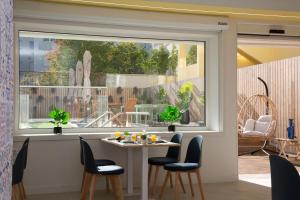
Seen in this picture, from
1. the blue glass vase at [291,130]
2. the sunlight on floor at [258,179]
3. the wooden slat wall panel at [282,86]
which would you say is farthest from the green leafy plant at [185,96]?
the wooden slat wall panel at [282,86]

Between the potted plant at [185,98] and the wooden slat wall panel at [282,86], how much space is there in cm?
390

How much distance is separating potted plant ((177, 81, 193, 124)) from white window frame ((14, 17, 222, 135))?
0.27 metres

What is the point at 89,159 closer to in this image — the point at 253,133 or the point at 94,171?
the point at 94,171

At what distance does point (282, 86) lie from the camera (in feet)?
33.1

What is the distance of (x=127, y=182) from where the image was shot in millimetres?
5613

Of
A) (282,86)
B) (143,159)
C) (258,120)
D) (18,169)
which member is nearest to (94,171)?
(143,159)

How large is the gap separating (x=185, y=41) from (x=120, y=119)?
1.77 m

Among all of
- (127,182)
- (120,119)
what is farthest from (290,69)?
(127,182)

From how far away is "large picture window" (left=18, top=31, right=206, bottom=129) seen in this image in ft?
19.7

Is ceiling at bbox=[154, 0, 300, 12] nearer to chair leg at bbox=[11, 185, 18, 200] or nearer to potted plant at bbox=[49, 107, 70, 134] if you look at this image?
potted plant at bbox=[49, 107, 70, 134]

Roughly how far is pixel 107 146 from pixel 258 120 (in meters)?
5.46

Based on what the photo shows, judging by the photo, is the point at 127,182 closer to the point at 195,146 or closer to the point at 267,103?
the point at 195,146

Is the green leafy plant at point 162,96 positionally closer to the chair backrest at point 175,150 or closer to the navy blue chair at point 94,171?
the chair backrest at point 175,150

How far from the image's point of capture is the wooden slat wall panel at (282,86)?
9.50m
